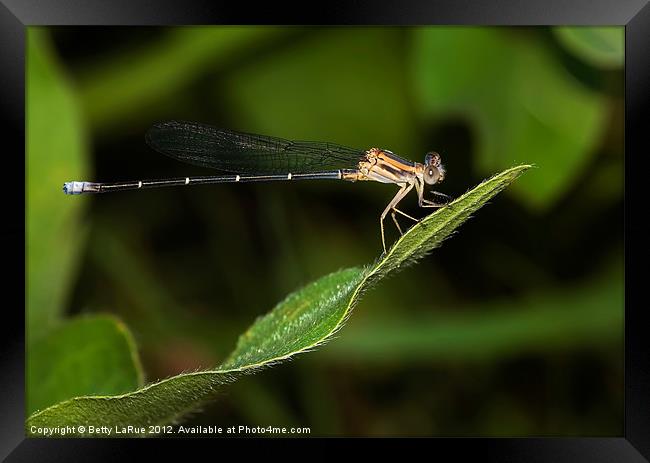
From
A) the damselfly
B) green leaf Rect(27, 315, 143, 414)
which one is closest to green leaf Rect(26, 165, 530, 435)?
green leaf Rect(27, 315, 143, 414)

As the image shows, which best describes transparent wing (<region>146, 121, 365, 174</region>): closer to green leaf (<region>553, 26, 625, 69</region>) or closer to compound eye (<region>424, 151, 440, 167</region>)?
compound eye (<region>424, 151, 440, 167</region>)

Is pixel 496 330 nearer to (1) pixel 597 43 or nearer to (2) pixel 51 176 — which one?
(1) pixel 597 43

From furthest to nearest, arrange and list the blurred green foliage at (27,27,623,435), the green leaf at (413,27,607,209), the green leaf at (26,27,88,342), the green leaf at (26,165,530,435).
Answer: the blurred green foliage at (27,27,623,435), the green leaf at (413,27,607,209), the green leaf at (26,27,88,342), the green leaf at (26,165,530,435)
